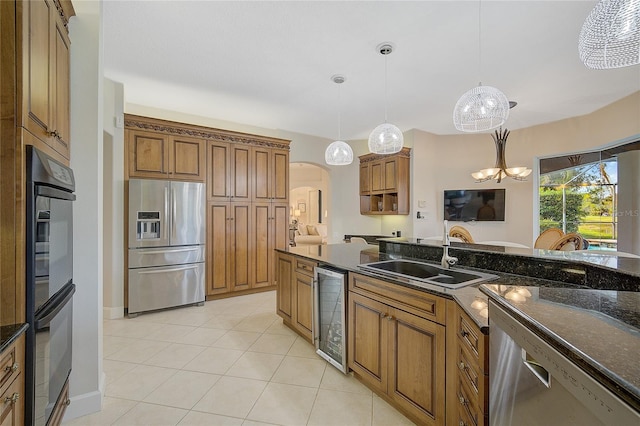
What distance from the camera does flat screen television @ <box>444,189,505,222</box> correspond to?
519cm

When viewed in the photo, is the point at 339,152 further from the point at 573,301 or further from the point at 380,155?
the point at 573,301

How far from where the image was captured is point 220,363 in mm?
2400

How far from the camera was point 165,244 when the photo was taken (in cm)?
354

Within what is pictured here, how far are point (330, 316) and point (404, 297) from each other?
2.85 ft

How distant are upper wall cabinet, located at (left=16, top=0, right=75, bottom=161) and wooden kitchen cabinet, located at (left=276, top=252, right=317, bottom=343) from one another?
6.29 ft

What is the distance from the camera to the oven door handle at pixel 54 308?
1.20 meters

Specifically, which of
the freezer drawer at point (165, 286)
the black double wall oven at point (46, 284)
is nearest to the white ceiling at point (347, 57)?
the black double wall oven at point (46, 284)

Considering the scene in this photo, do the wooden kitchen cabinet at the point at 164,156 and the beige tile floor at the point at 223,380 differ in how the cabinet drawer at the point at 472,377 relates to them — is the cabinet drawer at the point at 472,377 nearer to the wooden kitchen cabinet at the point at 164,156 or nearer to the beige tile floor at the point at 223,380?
the beige tile floor at the point at 223,380

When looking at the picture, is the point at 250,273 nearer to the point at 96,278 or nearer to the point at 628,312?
the point at 96,278

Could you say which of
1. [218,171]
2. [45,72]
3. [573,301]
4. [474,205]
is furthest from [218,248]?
[474,205]

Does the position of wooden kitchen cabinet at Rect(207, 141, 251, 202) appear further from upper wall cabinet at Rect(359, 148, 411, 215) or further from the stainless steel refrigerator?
upper wall cabinet at Rect(359, 148, 411, 215)

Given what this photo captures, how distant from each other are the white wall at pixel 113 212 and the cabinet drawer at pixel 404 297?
3.01 metres

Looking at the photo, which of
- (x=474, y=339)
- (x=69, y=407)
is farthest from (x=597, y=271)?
(x=69, y=407)

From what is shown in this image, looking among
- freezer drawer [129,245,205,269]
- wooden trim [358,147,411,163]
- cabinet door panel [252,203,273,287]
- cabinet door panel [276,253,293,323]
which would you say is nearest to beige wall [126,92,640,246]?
wooden trim [358,147,411,163]
